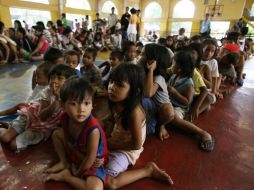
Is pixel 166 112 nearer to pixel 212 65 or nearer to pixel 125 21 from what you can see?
pixel 212 65

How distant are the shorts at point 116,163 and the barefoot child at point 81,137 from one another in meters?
0.06

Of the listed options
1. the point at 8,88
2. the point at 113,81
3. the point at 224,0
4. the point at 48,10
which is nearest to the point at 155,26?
the point at 224,0

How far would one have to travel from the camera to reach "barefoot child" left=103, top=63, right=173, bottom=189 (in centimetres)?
113

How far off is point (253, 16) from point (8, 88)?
1631cm

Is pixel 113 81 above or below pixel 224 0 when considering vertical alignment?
below

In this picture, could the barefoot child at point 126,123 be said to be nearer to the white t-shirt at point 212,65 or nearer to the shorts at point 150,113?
the shorts at point 150,113

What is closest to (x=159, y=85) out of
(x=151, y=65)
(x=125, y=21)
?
(x=151, y=65)

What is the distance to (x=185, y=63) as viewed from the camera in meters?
1.79

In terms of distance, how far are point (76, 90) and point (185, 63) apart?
3.89 ft

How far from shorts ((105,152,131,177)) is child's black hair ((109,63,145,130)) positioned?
8.3 inches

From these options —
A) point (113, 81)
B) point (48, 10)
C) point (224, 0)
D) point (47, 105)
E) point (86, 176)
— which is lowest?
point (86, 176)

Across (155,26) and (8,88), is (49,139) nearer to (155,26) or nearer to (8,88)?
(8,88)

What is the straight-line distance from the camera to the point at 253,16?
1366 cm

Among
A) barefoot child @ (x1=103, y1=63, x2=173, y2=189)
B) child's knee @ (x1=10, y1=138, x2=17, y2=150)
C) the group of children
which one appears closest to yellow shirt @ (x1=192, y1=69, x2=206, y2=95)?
the group of children
